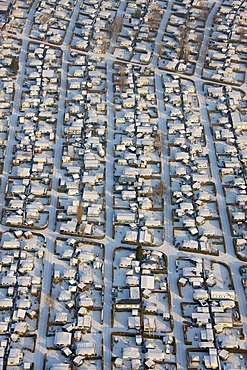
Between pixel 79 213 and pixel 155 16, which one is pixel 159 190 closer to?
pixel 79 213

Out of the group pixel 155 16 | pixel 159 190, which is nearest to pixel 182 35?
pixel 155 16

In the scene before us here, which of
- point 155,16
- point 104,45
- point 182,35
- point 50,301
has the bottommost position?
point 50,301

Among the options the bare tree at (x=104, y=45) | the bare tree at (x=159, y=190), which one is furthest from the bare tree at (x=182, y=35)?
the bare tree at (x=159, y=190)

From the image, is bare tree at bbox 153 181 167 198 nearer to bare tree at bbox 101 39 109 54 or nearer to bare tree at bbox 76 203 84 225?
bare tree at bbox 76 203 84 225

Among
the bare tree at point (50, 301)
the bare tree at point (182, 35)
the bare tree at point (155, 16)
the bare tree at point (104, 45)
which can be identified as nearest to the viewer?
the bare tree at point (50, 301)

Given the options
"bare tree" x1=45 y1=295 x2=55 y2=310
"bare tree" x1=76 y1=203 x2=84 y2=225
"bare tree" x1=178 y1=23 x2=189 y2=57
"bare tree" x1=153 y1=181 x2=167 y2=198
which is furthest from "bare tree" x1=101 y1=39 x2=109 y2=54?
"bare tree" x1=45 y1=295 x2=55 y2=310

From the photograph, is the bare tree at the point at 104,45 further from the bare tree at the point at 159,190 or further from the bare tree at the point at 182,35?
the bare tree at the point at 159,190

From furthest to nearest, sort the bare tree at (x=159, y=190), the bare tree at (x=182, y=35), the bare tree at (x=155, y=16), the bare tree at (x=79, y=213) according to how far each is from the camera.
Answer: the bare tree at (x=155, y=16) < the bare tree at (x=182, y=35) < the bare tree at (x=159, y=190) < the bare tree at (x=79, y=213)

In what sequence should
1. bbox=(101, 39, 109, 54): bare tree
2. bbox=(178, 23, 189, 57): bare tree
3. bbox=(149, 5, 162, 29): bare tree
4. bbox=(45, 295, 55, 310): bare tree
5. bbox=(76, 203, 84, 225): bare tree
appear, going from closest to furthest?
bbox=(45, 295, 55, 310): bare tree < bbox=(76, 203, 84, 225): bare tree < bbox=(101, 39, 109, 54): bare tree < bbox=(178, 23, 189, 57): bare tree < bbox=(149, 5, 162, 29): bare tree

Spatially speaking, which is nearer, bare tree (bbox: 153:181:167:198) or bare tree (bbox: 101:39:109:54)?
bare tree (bbox: 153:181:167:198)

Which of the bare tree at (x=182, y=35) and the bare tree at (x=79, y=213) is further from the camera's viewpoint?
the bare tree at (x=182, y=35)

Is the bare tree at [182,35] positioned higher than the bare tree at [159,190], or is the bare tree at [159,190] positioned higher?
the bare tree at [182,35]

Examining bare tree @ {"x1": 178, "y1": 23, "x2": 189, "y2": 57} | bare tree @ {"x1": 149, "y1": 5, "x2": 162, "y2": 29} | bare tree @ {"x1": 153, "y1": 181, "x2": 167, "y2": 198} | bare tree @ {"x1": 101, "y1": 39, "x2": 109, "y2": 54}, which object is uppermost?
bare tree @ {"x1": 149, "y1": 5, "x2": 162, "y2": 29}
